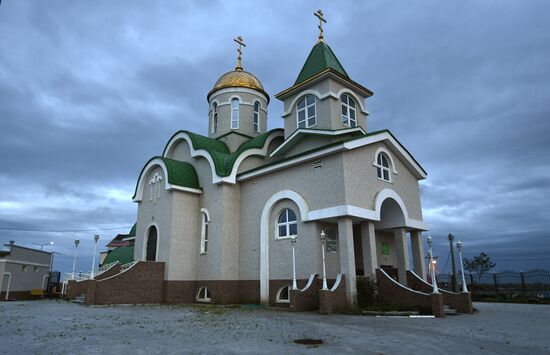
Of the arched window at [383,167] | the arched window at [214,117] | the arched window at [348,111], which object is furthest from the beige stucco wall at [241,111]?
the arched window at [383,167]

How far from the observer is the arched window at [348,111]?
19.4 m

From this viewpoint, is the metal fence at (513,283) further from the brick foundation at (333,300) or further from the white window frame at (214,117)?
the white window frame at (214,117)

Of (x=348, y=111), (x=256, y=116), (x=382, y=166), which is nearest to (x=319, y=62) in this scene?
(x=348, y=111)

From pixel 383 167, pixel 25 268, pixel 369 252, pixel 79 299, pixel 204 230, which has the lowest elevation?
pixel 79 299

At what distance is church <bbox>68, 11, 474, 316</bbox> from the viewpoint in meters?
15.4

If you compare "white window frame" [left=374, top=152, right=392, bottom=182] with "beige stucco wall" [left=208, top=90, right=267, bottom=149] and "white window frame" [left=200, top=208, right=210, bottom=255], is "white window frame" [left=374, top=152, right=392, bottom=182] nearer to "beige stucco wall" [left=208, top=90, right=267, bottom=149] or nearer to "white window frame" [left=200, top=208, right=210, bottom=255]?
"white window frame" [left=200, top=208, right=210, bottom=255]

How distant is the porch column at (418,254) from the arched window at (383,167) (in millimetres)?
3577

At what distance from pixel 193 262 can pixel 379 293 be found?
380 inches

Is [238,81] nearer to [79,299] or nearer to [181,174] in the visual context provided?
[181,174]

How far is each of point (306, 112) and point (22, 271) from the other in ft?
69.1

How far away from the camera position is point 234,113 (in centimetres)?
2466

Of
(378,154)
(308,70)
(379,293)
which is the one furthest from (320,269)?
(308,70)

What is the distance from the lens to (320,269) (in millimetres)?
15211

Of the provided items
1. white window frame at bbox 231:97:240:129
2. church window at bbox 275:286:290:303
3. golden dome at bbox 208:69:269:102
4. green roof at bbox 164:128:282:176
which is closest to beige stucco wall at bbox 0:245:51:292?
green roof at bbox 164:128:282:176
